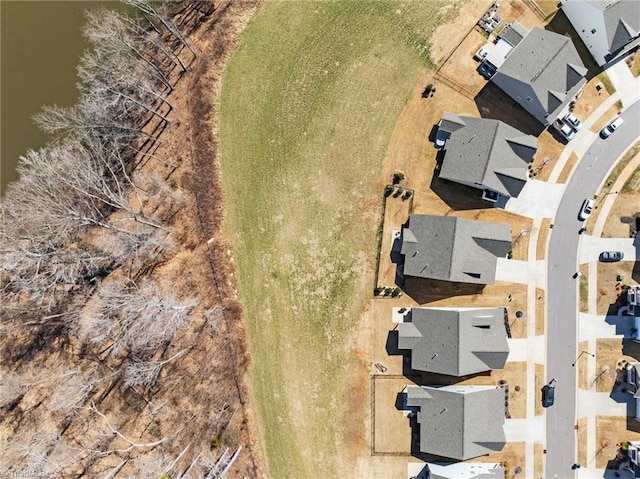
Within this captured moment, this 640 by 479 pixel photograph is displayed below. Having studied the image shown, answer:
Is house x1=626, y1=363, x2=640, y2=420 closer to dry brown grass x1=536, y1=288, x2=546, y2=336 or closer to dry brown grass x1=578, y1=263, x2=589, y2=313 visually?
dry brown grass x1=578, y1=263, x2=589, y2=313

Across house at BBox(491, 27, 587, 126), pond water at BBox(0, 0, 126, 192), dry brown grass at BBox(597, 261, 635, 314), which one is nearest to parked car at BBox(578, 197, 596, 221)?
dry brown grass at BBox(597, 261, 635, 314)

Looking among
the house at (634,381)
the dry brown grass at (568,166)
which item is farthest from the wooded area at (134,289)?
the house at (634,381)

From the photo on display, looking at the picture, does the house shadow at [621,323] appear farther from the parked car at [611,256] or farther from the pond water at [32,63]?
the pond water at [32,63]

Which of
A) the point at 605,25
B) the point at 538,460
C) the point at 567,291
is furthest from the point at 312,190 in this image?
the point at 538,460

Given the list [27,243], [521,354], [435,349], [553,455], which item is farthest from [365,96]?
[553,455]

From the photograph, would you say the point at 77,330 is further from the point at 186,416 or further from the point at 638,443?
the point at 638,443

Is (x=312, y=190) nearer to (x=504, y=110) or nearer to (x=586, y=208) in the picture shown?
(x=504, y=110)
